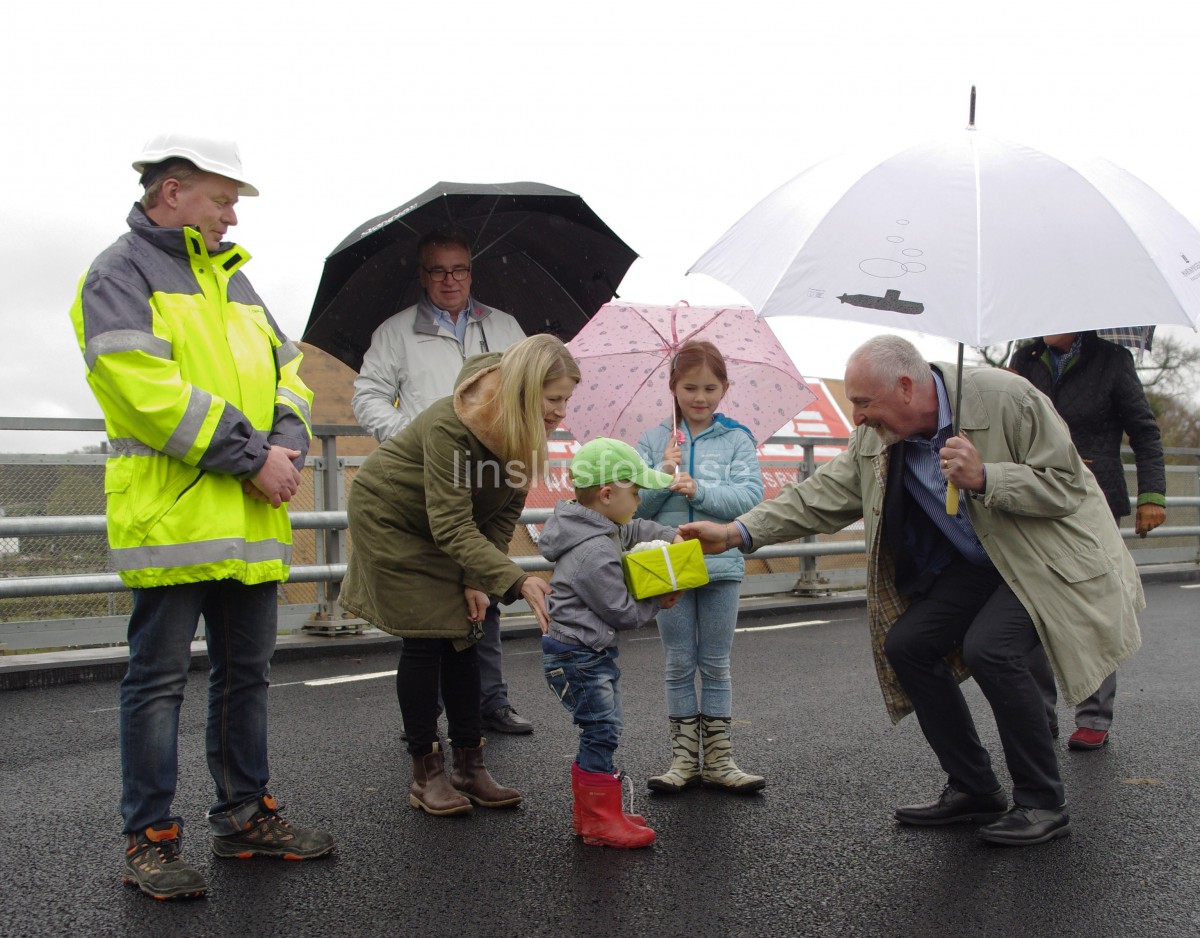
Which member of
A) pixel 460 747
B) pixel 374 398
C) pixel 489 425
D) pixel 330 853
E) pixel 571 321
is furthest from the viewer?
pixel 571 321

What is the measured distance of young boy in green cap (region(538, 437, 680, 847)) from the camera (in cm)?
366

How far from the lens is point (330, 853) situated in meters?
3.51

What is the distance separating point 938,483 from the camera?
395cm

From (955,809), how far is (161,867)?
8.36ft

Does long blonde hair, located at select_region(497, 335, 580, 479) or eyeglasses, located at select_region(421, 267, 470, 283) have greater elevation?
eyeglasses, located at select_region(421, 267, 470, 283)

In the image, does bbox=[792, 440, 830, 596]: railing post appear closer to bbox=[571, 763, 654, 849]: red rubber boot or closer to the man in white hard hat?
bbox=[571, 763, 654, 849]: red rubber boot

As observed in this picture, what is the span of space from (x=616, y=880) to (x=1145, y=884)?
153 cm

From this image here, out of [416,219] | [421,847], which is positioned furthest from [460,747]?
[416,219]

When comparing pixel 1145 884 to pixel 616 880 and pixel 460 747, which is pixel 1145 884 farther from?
pixel 460 747

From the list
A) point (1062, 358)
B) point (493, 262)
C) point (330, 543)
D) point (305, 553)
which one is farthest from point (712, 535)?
point (305, 553)

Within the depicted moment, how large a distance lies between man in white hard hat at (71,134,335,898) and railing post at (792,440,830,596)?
7.75 meters

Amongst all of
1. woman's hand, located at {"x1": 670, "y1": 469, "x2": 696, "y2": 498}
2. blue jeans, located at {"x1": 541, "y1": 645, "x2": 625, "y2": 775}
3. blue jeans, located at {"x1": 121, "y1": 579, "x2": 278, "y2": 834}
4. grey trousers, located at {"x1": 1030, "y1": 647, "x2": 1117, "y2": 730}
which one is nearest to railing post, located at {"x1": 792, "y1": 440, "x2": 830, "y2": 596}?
grey trousers, located at {"x1": 1030, "y1": 647, "x2": 1117, "y2": 730}

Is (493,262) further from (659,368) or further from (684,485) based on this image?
(684,485)

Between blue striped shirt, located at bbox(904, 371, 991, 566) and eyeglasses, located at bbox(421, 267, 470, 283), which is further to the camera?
eyeglasses, located at bbox(421, 267, 470, 283)
